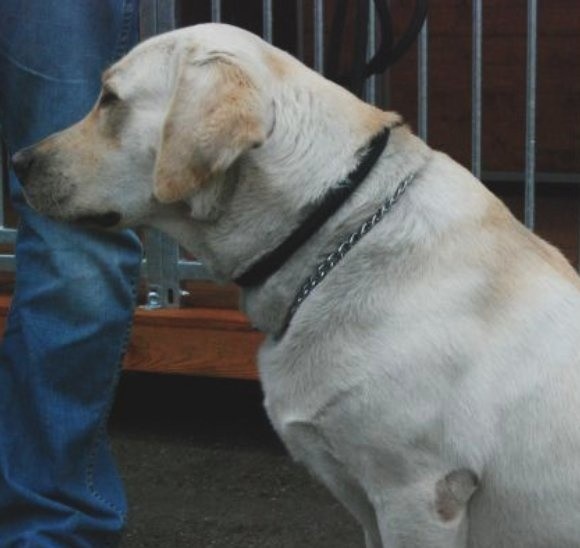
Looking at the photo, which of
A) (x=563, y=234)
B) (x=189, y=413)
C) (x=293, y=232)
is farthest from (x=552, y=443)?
(x=563, y=234)

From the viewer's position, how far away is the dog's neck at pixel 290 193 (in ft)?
9.29

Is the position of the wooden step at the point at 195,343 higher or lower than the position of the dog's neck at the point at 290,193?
lower

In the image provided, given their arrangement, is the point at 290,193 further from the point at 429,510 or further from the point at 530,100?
the point at 530,100

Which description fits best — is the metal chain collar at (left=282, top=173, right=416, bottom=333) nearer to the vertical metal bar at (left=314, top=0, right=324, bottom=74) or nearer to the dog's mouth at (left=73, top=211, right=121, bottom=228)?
the dog's mouth at (left=73, top=211, right=121, bottom=228)

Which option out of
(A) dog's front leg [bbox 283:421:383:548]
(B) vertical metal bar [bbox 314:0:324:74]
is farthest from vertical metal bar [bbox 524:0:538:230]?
(A) dog's front leg [bbox 283:421:383:548]

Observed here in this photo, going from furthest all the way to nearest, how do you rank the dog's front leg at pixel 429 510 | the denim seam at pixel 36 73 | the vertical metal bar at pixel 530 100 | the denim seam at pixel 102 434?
the vertical metal bar at pixel 530 100 → the denim seam at pixel 102 434 → the denim seam at pixel 36 73 → the dog's front leg at pixel 429 510

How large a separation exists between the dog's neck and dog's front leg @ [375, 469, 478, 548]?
0.43 metres

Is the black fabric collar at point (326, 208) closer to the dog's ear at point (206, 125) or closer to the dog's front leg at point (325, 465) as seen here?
the dog's ear at point (206, 125)

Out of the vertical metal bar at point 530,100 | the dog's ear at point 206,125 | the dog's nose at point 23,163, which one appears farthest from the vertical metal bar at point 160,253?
the dog's ear at point 206,125

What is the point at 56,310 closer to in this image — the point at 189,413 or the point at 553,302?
the point at 553,302

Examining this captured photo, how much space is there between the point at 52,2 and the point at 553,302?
131cm

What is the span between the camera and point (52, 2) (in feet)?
11.0

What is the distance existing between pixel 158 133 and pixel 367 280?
483mm

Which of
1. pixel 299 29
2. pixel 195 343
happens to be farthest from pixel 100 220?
pixel 299 29
